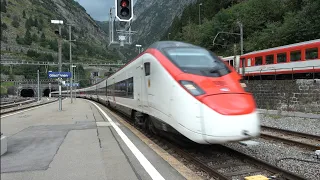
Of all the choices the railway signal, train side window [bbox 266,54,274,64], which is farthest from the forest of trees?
the railway signal

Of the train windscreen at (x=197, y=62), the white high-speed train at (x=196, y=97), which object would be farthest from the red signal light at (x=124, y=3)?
the train windscreen at (x=197, y=62)

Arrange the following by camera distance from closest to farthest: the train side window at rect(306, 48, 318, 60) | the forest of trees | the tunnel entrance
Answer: the train side window at rect(306, 48, 318, 60) → the forest of trees → the tunnel entrance

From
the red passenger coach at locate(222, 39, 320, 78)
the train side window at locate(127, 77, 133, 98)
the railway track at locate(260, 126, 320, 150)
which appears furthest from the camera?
the red passenger coach at locate(222, 39, 320, 78)

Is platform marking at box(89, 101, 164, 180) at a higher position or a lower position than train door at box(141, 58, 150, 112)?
lower

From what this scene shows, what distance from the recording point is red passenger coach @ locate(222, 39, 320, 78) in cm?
2186

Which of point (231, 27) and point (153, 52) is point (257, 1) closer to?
point (231, 27)

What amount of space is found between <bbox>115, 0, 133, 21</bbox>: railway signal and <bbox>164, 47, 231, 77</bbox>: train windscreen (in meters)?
2.34

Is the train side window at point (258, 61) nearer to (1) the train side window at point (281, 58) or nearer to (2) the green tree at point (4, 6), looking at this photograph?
(1) the train side window at point (281, 58)

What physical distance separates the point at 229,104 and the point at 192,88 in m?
0.84

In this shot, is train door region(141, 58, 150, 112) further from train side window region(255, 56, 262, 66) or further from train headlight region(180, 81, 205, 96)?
train side window region(255, 56, 262, 66)

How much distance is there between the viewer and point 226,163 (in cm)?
715

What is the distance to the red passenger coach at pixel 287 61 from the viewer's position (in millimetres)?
21859

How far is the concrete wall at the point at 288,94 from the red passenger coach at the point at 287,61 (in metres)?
1.08

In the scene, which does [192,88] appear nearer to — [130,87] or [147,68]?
[147,68]
